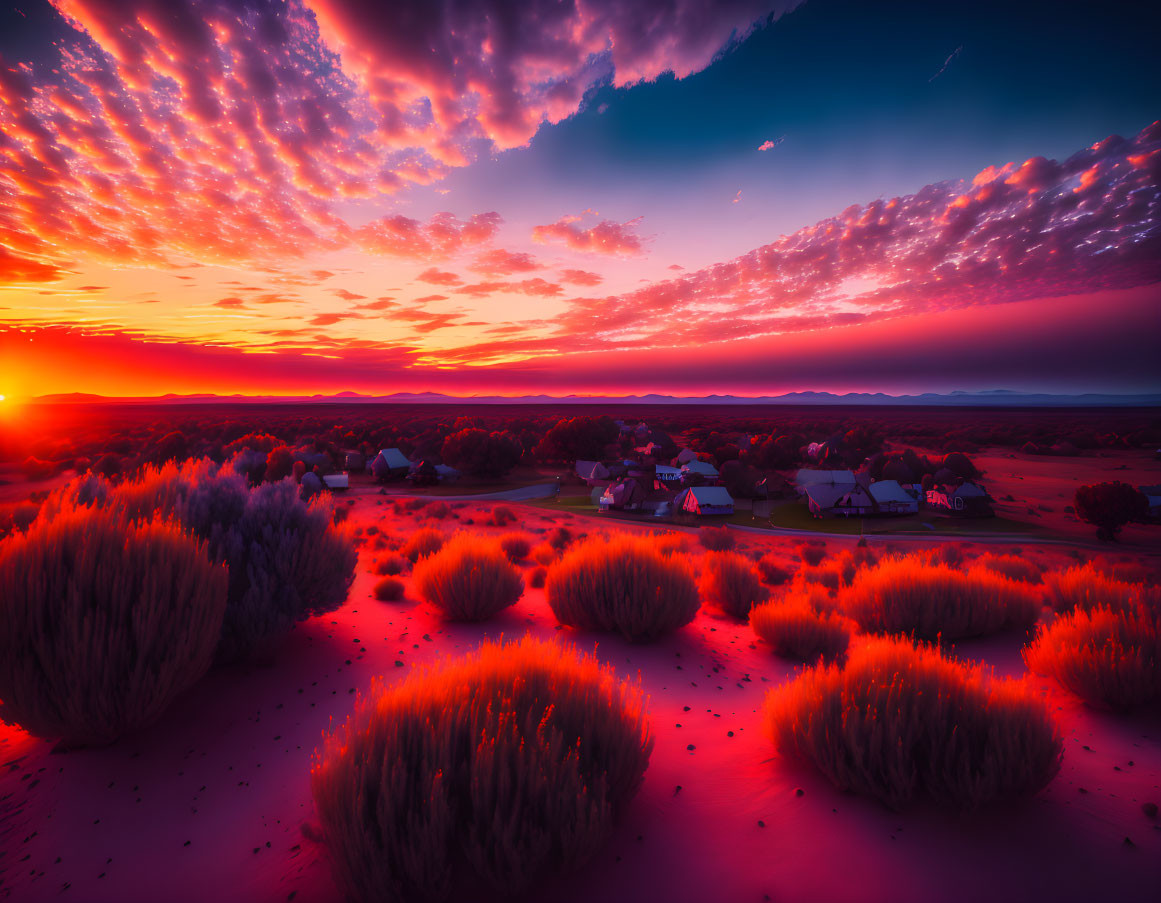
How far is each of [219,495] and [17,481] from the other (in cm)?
3146

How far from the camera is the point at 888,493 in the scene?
2725cm

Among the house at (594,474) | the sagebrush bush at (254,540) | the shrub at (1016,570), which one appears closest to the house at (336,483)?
the house at (594,474)

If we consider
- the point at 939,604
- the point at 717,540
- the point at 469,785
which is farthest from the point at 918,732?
the point at 717,540

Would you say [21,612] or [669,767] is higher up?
[21,612]

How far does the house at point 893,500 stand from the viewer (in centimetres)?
2691

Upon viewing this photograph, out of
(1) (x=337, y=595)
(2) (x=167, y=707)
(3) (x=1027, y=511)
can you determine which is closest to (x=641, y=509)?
(3) (x=1027, y=511)

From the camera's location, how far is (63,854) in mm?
2811

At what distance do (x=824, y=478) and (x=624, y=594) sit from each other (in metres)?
27.9

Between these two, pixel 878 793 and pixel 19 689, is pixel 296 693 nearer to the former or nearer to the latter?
pixel 19 689

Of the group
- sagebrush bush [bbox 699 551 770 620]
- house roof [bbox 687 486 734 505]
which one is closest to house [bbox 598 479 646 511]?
house roof [bbox 687 486 734 505]

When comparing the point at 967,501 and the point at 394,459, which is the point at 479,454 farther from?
the point at 967,501

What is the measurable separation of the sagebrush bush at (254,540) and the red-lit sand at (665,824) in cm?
58

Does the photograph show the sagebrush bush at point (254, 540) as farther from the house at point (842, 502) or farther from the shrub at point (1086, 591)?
the house at point (842, 502)

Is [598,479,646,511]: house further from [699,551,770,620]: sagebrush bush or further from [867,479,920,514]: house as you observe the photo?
[699,551,770,620]: sagebrush bush
